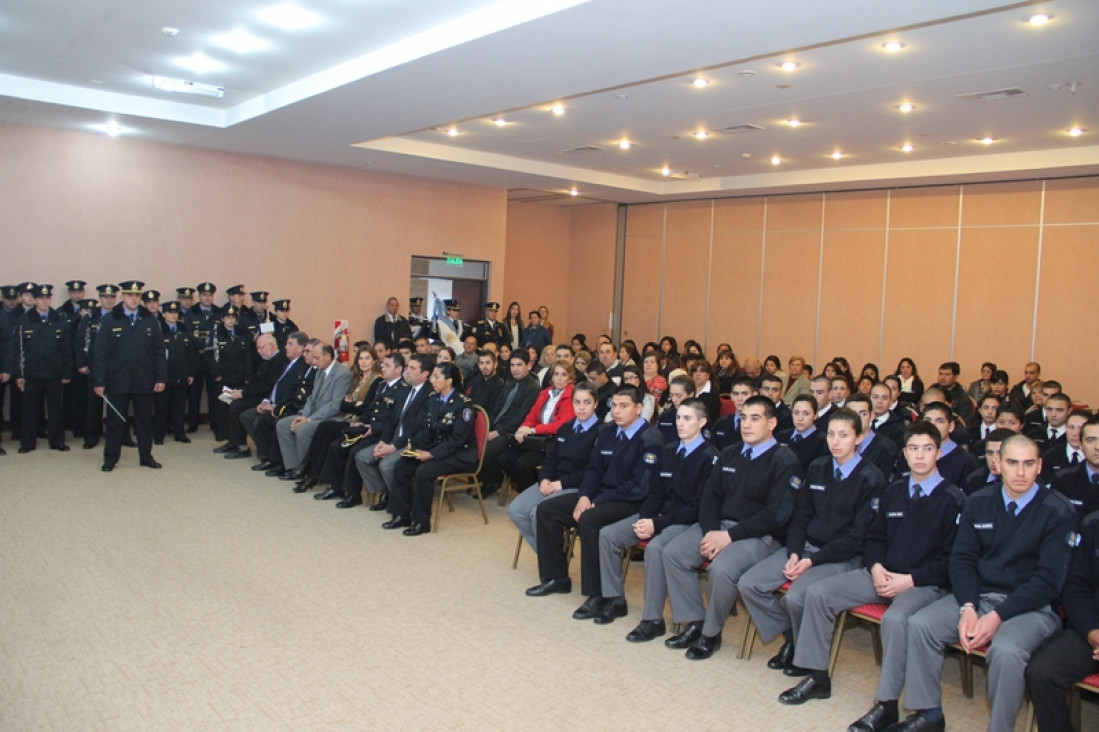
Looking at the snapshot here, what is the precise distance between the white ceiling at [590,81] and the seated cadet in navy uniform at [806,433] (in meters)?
2.39

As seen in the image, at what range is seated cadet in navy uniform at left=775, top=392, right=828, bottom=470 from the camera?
5691 millimetres

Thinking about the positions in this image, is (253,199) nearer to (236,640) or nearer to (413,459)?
(413,459)

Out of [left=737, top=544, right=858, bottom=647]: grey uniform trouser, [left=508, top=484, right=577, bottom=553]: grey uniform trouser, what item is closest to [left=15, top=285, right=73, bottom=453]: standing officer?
[left=508, top=484, right=577, bottom=553]: grey uniform trouser

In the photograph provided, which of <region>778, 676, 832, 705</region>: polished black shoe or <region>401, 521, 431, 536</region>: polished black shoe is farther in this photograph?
<region>401, 521, 431, 536</region>: polished black shoe

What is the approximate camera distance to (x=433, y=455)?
22.1ft

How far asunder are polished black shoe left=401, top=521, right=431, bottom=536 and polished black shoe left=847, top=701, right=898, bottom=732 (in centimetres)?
364

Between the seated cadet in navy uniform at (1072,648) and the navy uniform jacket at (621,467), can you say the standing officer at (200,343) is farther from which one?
the seated cadet in navy uniform at (1072,648)

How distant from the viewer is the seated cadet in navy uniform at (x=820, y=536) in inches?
170

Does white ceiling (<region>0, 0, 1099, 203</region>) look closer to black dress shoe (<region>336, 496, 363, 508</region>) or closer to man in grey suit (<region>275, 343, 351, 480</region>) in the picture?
man in grey suit (<region>275, 343, 351, 480</region>)

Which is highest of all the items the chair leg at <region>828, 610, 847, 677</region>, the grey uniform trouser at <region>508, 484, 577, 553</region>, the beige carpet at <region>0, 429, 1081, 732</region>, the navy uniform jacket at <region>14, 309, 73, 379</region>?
the navy uniform jacket at <region>14, 309, 73, 379</region>

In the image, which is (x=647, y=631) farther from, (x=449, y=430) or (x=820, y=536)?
(x=449, y=430)

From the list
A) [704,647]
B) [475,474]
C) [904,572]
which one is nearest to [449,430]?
[475,474]

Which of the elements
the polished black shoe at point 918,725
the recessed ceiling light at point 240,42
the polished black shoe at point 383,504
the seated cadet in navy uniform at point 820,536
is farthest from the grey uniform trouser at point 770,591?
the recessed ceiling light at point 240,42

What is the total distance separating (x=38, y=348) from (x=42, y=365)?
18cm
